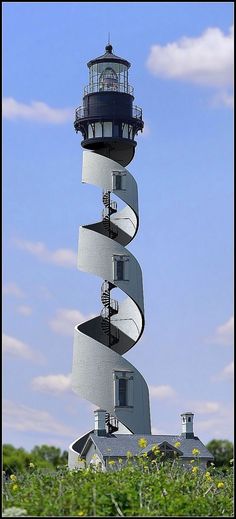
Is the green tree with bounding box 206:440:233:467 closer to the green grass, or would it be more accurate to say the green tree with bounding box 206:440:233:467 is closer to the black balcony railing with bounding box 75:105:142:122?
the black balcony railing with bounding box 75:105:142:122

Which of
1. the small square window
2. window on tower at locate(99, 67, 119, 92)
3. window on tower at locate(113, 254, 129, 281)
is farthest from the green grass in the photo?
window on tower at locate(99, 67, 119, 92)

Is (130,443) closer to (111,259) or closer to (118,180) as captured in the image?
(111,259)

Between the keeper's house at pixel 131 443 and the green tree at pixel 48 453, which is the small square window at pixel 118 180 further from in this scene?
the green tree at pixel 48 453

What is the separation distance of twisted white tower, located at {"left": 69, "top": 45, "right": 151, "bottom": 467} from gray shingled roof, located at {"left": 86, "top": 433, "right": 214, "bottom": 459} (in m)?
0.90

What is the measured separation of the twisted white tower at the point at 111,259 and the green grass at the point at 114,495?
1990 centimetres

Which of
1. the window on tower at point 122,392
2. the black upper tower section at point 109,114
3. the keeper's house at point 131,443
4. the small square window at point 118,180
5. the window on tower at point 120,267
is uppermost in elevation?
the black upper tower section at point 109,114

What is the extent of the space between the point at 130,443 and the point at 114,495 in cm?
2113

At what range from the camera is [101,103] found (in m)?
36.9

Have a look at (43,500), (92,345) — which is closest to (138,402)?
(92,345)

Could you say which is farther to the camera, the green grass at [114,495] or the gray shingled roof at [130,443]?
the gray shingled roof at [130,443]

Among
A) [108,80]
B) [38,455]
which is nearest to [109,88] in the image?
[108,80]

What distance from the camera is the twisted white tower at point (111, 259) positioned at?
32.9m

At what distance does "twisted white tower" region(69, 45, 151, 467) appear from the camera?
32906 mm

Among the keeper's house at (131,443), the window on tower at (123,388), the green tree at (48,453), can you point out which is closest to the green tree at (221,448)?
the green tree at (48,453)
